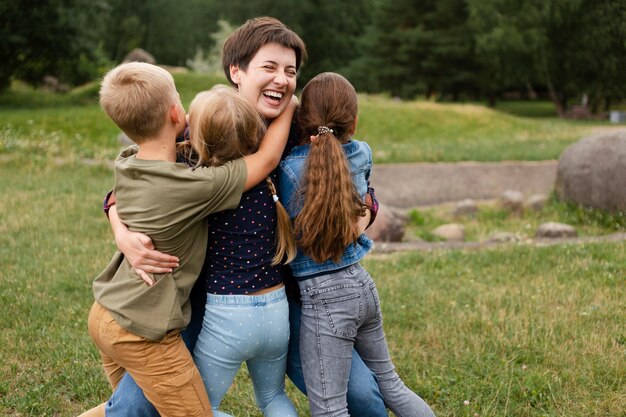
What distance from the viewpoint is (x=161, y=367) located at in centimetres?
266

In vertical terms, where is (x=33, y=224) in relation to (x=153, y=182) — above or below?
below

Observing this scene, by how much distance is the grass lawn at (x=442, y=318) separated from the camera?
432 cm

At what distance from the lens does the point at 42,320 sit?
18.2 feet

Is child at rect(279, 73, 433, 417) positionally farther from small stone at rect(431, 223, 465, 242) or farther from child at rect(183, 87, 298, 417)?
small stone at rect(431, 223, 465, 242)

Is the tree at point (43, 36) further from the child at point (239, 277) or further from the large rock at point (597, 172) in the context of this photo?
the child at point (239, 277)

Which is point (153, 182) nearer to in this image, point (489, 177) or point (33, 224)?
point (33, 224)

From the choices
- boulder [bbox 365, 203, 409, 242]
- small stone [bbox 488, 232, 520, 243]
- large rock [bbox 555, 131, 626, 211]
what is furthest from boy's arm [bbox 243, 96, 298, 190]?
large rock [bbox 555, 131, 626, 211]

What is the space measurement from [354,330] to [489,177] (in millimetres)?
11923

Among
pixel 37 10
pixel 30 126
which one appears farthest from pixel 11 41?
pixel 30 126

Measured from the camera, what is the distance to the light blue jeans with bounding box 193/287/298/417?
106 inches

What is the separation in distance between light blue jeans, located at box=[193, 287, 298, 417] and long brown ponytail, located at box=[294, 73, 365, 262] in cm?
27

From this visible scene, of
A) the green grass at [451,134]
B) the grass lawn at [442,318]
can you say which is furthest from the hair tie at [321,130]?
the green grass at [451,134]

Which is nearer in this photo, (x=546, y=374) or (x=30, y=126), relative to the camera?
(x=546, y=374)

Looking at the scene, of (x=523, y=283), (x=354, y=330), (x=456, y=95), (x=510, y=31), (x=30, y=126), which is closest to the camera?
(x=354, y=330)
